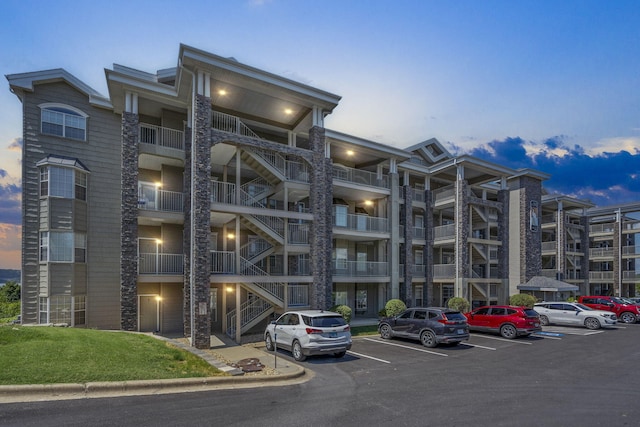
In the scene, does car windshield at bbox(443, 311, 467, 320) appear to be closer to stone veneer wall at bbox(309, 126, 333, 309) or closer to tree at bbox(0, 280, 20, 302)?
stone veneer wall at bbox(309, 126, 333, 309)

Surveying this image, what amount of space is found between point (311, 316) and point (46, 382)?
790 centimetres

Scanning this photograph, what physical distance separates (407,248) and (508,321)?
10.2 m

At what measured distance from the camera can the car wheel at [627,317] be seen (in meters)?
26.5

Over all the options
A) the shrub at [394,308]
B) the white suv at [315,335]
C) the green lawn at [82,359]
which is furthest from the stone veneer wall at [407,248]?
the green lawn at [82,359]

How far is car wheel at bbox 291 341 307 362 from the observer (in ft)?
45.4

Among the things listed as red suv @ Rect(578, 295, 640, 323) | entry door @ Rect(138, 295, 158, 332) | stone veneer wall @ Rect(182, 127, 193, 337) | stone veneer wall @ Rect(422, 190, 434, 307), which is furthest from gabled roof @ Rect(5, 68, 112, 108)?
red suv @ Rect(578, 295, 640, 323)

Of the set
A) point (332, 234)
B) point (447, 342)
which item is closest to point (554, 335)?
point (447, 342)

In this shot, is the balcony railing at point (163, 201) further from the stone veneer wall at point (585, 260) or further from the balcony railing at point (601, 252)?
the balcony railing at point (601, 252)

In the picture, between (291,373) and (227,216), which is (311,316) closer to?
(291,373)

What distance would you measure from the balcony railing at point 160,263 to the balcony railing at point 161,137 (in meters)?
5.62

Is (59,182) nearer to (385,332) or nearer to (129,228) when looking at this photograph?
(129,228)

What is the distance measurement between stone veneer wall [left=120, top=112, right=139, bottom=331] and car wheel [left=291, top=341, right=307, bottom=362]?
8516mm

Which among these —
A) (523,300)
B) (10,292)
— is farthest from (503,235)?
(10,292)

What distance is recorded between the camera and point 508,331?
1939 cm
